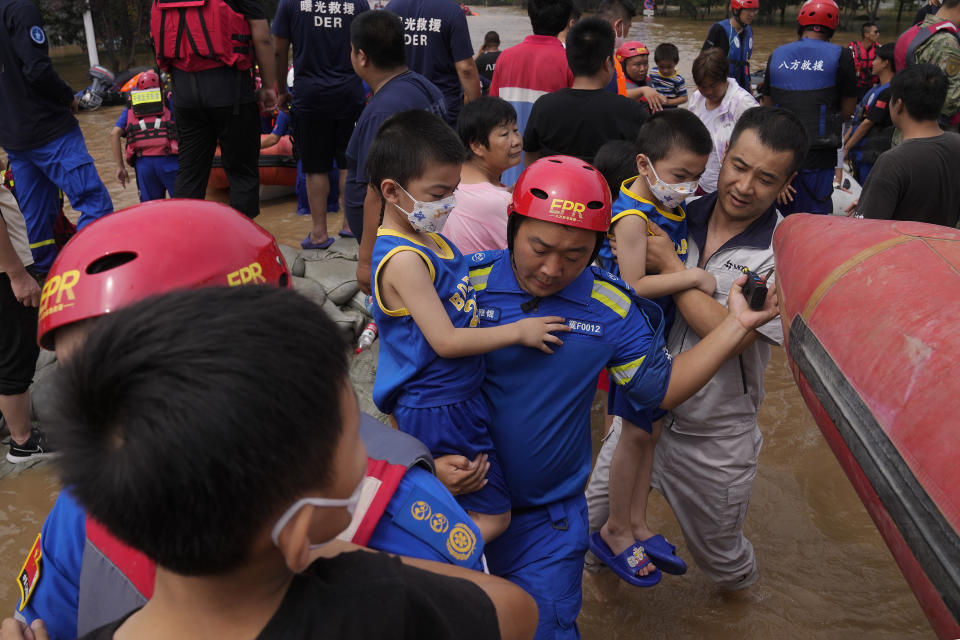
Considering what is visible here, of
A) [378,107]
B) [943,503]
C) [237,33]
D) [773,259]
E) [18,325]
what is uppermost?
[237,33]

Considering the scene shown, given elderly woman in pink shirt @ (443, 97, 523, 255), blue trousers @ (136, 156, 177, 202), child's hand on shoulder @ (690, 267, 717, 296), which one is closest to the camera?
child's hand on shoulder @ (690, 267, 717, 296)

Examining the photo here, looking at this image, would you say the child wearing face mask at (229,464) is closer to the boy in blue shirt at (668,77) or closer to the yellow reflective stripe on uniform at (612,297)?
the yellow reflective stripe on uniform at (612,297)

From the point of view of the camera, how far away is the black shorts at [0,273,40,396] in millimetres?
3852

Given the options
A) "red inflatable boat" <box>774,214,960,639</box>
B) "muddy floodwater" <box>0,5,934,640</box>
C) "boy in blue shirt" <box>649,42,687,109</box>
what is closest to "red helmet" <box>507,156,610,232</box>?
"red inflatable boat" <box>774,214,960,639</box>

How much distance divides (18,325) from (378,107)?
226cm

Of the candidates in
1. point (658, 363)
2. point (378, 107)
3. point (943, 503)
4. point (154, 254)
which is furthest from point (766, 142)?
point (378, 107)

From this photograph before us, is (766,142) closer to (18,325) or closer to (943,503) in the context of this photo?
(943,503)

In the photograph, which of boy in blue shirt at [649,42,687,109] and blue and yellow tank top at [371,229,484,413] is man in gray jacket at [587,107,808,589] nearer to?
blue and yellow tank top at [371,229,484,413]

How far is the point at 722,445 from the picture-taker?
109 inches

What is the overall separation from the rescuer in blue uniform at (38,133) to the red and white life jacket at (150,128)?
797 mm

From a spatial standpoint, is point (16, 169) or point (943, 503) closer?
point (943, 503)

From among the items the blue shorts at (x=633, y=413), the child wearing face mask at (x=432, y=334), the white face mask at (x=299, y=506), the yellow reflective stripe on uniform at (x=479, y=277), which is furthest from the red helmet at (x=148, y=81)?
the white face mask at (x=299, y=506)

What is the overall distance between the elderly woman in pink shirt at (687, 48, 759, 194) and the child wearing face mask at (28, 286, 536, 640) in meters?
4.88

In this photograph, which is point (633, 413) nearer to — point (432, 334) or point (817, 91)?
point (432, 334)
